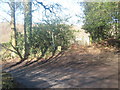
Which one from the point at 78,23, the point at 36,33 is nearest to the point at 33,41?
the point at 36,33

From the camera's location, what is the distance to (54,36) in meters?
9.34

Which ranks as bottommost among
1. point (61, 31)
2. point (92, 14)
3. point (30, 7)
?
point (61, 31)

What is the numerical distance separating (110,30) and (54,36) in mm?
3810

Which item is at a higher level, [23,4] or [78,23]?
[23,4]

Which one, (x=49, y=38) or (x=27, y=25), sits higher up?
(x=27, y=25)

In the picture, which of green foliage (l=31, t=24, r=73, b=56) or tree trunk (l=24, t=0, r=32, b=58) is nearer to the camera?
tree trunk (l=24, t=0, r=32, b=58)

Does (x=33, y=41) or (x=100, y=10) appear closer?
(x=100, y=10)

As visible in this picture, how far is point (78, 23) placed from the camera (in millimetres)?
9695

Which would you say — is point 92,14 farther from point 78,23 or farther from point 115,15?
point 78,23

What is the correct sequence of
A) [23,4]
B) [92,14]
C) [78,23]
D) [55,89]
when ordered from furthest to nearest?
[78,23] → [23,4] → [92,14] → [55,89]

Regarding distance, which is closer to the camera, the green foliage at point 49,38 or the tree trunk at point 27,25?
the tree trunk at point 27,25

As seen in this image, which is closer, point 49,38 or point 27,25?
point 27,25

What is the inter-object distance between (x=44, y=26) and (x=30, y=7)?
1.46m

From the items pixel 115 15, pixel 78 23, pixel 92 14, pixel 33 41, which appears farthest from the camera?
pixel 78 23
